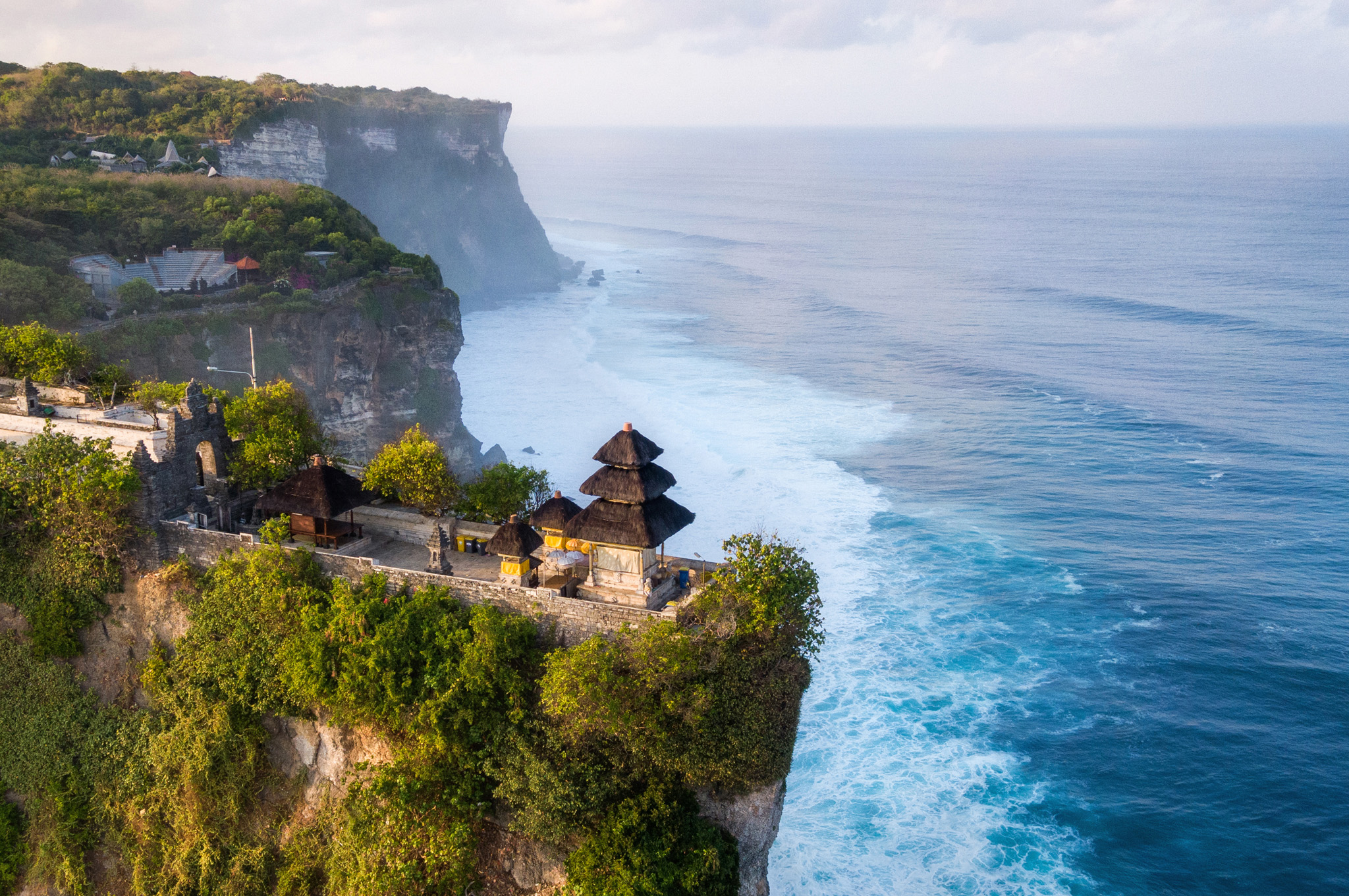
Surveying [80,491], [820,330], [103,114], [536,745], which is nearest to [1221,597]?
[536,745]

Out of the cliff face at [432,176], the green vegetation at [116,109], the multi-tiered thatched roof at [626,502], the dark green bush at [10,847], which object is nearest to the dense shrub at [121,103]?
the green vegetation at [116,109]

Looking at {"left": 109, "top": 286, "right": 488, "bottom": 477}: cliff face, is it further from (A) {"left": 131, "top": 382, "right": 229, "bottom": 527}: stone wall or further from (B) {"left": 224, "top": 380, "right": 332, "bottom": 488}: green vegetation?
(A) {"left": 131, "top": 382, "right": 229, "bottom": 527}: stone wall

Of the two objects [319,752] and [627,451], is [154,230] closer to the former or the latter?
[319,752]

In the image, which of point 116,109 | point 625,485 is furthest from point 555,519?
point 116,109

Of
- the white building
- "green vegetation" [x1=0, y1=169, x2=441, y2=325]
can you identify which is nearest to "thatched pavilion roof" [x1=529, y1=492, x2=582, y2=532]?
"green vegetation" [x1=0, y1=169, x2=441, y2=325]

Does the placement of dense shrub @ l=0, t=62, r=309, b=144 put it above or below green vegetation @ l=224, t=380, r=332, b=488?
above

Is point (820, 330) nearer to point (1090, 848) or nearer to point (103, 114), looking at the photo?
point (103, 114)
